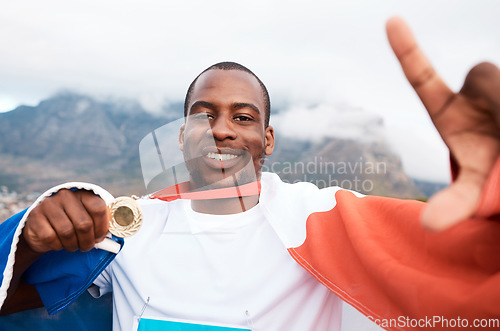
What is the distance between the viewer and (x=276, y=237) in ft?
7.70

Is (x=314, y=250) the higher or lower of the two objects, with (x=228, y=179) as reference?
lower

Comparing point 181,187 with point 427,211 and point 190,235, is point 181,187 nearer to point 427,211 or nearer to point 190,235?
point 190,235

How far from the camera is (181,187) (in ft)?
7.30

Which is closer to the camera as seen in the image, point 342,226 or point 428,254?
point 428,254

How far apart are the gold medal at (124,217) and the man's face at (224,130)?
0.81 meters

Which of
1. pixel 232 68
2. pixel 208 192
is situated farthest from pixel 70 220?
pixel 232 68

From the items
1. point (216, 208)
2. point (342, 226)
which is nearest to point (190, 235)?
point (216, 208)

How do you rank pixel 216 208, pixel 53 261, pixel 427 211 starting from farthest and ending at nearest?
pixel 216 208
pixel 53 261
pixel 427 211

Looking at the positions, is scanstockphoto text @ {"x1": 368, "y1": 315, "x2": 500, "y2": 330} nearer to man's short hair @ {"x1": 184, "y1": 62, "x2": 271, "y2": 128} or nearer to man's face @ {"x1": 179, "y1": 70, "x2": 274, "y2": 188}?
man's face @ {"x1": 179, "y1": 70, "x2": 274, "y2": 188}

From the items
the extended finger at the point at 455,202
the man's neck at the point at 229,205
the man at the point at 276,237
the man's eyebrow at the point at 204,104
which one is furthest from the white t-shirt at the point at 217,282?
the extended finger at the point at 455,202

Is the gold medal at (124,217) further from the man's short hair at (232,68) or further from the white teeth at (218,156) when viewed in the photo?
the man's short hair at (232,68)

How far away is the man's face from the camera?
2.40 metres

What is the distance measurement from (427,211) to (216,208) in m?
1.84

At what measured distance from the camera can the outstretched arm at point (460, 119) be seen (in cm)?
99
